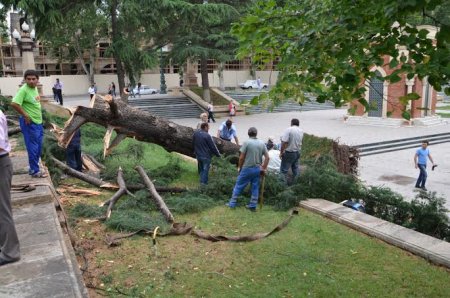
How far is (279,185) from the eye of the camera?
334 inches

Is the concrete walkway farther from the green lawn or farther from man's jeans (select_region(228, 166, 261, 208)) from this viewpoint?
man's jeans (select_region(228, 166, 261, 208))

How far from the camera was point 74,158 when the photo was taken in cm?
966

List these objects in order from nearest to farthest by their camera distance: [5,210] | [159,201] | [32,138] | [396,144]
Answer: [5,210] < [32,138] < [159,201] < [396,144]

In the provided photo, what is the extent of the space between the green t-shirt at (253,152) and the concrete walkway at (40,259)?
11.2 ft

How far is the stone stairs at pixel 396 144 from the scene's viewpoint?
1792cm

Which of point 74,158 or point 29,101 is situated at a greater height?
point 29,101

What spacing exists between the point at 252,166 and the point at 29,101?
3.82 meters

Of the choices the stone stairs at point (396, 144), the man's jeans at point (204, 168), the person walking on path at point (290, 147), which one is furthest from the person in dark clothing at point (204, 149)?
the stone stairs at point (396, 144)

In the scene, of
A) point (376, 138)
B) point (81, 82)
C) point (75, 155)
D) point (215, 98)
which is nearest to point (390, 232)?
point (75, 155)

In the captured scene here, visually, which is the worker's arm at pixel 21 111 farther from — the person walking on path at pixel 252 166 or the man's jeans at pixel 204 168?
the man's jeans at pixel 204 168

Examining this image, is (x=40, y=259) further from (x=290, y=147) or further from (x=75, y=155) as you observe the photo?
(x=290, y=147)

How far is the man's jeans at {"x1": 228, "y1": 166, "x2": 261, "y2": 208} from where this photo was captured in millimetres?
7711

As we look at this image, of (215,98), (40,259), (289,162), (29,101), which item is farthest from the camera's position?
(215,98)

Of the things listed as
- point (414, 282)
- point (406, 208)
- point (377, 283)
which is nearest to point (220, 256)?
point (377, 283)
